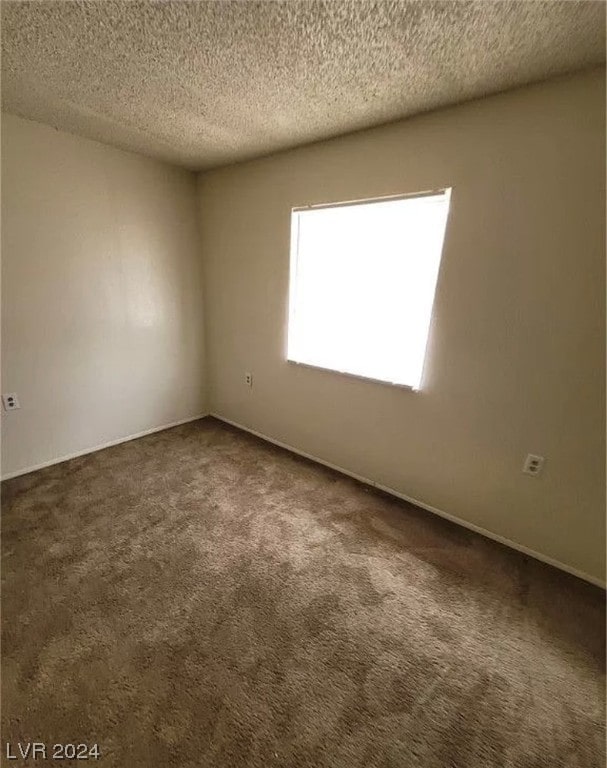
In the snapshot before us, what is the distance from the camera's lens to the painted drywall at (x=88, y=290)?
1.91 metres

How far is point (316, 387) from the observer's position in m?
2.30

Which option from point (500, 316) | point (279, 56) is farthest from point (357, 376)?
point (279, 56)

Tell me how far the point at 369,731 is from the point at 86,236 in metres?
2.91

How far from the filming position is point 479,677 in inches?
43.6

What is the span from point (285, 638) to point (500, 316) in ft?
5.54

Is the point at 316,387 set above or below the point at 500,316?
below

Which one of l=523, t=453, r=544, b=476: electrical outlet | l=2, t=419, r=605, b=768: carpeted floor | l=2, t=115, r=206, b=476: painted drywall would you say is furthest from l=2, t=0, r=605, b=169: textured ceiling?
l=2, t=419, r=605, b=768: carpeted floor

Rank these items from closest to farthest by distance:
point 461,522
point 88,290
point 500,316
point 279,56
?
point 279,56, point 500,316, point 461,522, point 88,290

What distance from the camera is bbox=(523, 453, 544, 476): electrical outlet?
1.53 m

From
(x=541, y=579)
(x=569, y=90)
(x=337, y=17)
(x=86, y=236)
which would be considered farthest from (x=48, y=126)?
(x=541, y=579)

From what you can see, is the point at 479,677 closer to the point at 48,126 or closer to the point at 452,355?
the point at 452,355

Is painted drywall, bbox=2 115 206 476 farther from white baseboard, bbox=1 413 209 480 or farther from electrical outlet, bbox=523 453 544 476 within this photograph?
electrical outlet, bbox=523 453 544 476

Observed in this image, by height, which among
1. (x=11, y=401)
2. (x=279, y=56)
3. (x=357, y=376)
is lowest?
(x=11, y=401)

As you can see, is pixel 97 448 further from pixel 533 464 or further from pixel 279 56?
pixel 533 464
